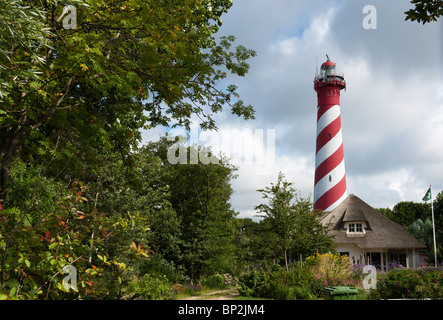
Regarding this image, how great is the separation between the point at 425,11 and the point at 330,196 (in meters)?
25.8

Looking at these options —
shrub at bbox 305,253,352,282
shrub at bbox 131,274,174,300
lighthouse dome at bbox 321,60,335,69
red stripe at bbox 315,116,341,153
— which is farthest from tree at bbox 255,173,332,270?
lighthouse dome at bbox 321,60,335,69

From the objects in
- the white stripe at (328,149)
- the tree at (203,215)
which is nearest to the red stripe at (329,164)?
the white stripe at (328,149)

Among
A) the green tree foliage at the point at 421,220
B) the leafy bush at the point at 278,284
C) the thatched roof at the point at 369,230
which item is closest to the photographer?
the leafy bush at the point at 278,284

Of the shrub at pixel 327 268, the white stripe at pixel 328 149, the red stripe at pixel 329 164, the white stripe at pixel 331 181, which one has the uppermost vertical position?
the white stripe at pixel 328 149

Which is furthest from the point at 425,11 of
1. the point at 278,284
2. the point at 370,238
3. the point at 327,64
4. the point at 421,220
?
the point at 421,220

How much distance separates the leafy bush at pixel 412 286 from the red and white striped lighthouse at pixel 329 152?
17497 millimetres

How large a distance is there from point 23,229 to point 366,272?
54.5 ft

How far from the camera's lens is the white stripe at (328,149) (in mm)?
30078

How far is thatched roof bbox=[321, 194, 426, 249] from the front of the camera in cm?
Result: 2737

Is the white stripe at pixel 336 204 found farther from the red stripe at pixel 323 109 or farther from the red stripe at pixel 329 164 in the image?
the red stripe at pixel 323 109

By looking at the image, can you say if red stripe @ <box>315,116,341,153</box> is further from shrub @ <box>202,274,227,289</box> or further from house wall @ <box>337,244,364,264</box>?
shrub @ <box>202,274,227,289</box>

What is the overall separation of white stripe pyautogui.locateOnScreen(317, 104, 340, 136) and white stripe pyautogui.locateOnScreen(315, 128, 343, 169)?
124 cm

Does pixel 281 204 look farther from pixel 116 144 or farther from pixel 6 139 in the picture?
pixel 6 139
